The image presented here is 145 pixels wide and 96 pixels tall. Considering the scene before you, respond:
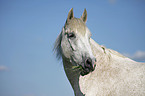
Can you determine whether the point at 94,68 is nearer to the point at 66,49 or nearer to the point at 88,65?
the point at 88,65

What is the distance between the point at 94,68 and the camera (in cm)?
381

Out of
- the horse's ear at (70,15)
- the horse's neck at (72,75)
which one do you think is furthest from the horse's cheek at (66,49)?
the horse's ear at (70,15)

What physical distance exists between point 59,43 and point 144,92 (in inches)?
112

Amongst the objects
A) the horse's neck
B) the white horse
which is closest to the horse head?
the white horse

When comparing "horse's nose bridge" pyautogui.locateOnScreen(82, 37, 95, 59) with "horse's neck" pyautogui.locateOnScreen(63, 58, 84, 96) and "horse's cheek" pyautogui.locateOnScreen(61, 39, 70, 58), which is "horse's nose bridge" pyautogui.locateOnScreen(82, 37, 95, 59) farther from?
"horse's neck" pyautogui.locateOnScreen(63, 58, 84, 96)

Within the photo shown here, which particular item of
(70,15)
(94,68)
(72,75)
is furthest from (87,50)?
(70,15)

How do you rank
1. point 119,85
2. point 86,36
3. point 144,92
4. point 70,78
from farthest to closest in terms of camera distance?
point 70,78
point 86,36
point 119,85
point 144,92

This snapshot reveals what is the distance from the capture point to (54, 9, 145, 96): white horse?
3668 millimetres

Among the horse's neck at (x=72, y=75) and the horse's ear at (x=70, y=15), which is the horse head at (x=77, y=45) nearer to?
the horse's ear at (x=70, y=15)

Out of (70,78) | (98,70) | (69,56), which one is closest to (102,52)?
(98,70)

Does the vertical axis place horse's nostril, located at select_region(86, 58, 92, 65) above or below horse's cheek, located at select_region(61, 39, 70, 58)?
below

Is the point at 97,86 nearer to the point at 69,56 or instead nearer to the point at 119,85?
the point at 119,85

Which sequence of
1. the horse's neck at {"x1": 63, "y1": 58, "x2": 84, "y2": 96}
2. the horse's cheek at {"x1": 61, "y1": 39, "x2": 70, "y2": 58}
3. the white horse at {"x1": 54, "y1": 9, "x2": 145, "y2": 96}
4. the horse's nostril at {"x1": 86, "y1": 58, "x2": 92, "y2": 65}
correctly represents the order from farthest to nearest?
the horse's neck at {"x1": 63, "y1": 58, "x2": 84, "y2": 96}, the horse's cheek at {"x1": 61, "y1": 39, "x2": 70, "y2": 58}, the horse's nostril at {"x1": 86, "y1": 58, "x2": 92, "y2": 65}, the white horse at {"x1": 54, "y1": 9, "x2": 145, "y2": 96}

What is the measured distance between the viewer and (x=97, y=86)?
404cm
